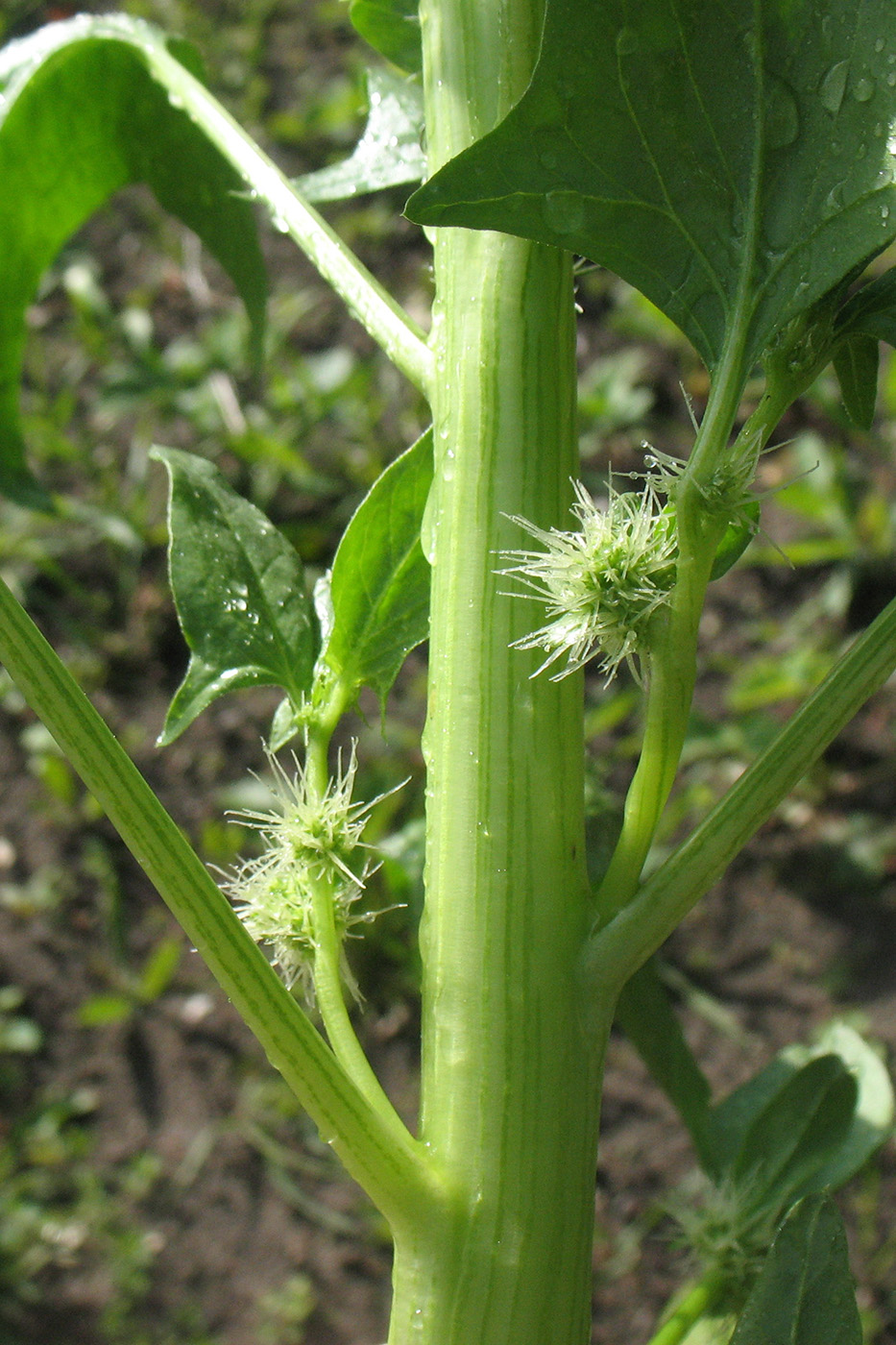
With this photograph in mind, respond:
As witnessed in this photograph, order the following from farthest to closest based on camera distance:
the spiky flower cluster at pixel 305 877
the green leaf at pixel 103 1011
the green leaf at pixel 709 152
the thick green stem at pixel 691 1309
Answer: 1. the green leaf at pixel 103 1011
2. the thick green stem at pixel 691 1309
3. the spiky flower cluster at pixel 305 877
4. the green leaf at pixel 709 152

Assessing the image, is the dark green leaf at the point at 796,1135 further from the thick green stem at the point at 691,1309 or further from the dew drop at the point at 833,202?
the dew drop at the point at 833,202

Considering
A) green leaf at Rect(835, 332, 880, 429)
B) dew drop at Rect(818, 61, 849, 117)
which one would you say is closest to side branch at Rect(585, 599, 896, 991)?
green leaf at Rect(835, 332, 880, 429)

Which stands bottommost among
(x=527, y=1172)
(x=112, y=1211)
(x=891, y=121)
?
(x=112, y=1211)

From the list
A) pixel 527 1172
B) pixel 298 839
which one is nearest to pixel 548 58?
pixel 298 839

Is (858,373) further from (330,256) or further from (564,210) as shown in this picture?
(330,256)

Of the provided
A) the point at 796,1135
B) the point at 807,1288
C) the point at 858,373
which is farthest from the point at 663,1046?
the point at 858,373

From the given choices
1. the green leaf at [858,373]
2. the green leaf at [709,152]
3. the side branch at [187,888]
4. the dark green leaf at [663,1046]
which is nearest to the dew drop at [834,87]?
the green leaf at [709,152]

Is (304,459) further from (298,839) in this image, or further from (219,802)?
(298,839)
